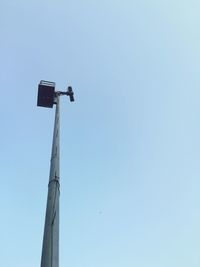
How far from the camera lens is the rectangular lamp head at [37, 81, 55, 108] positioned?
10203mm

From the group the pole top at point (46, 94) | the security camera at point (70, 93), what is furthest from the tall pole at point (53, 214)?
the security camera at point (70, 93)

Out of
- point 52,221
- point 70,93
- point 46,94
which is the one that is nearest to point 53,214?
point 52,221

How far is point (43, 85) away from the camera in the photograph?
33.3 feet

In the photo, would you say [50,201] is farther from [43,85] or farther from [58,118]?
[43,85]

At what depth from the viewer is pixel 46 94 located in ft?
33.6

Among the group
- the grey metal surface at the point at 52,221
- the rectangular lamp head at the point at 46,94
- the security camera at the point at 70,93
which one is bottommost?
the grey metal surface at the point at 52,221

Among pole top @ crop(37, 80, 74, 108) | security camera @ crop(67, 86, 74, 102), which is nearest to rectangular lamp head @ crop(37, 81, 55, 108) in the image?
pole top @ crop(37, 80, 74, 108)

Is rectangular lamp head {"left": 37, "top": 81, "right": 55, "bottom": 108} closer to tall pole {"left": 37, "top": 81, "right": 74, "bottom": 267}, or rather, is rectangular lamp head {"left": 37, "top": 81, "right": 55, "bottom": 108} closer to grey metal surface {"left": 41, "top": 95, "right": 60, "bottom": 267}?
tall pole {"left": 37, "top": 81, "right": 74, "bottom": 267}

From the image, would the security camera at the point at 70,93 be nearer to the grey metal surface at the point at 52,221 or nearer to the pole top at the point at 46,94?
the pole top at the point at 46,94

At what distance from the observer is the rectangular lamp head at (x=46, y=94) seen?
1020 centimetres

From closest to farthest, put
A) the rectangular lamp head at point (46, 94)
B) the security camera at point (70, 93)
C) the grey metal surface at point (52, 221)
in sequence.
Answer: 1. the grey metal surface at point (52, 221)
2. the rectangular lamp head at point (46, 94)
3. the security camera at point (70, 93)

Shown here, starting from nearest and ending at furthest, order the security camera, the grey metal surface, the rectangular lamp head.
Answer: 1. the grey metal surface
2. the rectangular lamp head
3. the security camera

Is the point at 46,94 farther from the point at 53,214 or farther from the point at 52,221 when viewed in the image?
the point at 52,221

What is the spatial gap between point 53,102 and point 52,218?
15.0ft
